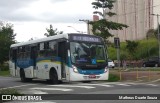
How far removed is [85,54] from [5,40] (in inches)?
2281

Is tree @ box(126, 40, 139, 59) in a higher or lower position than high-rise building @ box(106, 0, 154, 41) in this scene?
lower

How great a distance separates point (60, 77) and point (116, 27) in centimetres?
1990

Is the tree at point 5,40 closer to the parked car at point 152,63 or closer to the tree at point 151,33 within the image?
the parked car at point 152,63

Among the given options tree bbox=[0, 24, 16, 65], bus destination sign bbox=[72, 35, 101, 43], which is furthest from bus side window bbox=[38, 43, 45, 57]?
tree bbox=[0, 24, 16, 65]

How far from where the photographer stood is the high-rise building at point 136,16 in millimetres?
101250

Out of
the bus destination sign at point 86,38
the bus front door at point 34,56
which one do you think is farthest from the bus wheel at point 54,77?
the bus front door at point 34,56

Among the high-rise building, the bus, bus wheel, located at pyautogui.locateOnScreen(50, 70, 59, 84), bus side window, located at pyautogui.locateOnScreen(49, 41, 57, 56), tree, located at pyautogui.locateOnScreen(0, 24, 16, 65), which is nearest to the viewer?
the bus

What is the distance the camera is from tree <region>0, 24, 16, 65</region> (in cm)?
7769

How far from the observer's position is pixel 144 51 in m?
88.6

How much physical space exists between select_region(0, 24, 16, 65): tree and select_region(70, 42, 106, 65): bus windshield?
5425 centimetres

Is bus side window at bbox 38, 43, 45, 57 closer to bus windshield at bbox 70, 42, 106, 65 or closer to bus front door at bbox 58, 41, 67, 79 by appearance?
bus front door at bbox 58, 41, 67, 79

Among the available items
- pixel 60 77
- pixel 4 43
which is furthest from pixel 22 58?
pixel 4 43

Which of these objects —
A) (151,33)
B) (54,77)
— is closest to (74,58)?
(54,77)

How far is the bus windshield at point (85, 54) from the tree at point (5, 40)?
54.3 metres
